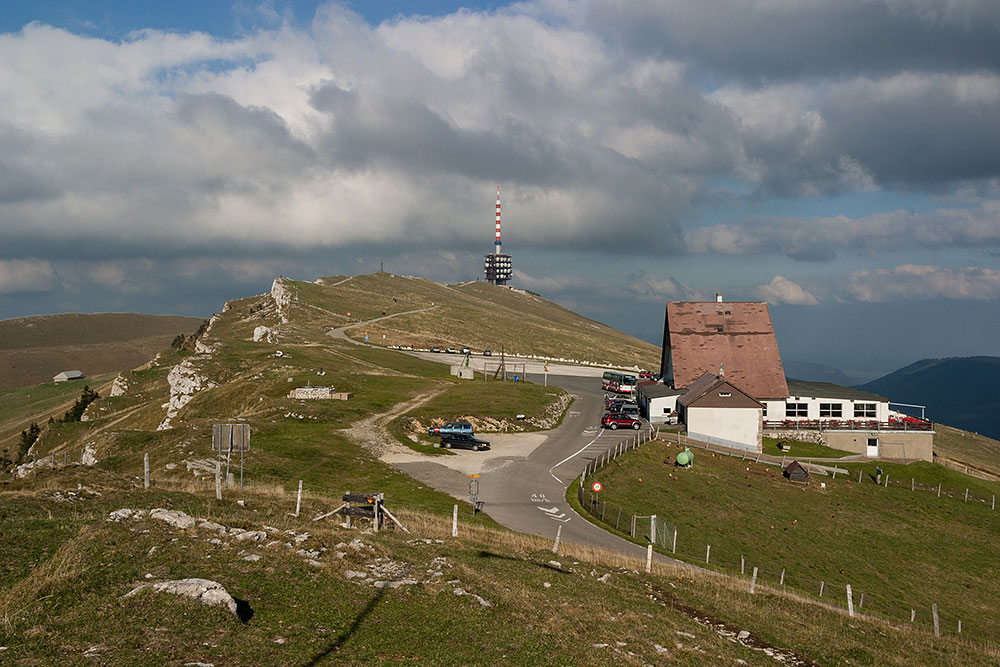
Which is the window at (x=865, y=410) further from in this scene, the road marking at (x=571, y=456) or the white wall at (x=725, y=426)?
the road marking at (x=571, y=456)

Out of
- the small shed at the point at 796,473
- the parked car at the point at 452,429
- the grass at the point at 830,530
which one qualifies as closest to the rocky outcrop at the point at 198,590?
the grass at the point at 830,530

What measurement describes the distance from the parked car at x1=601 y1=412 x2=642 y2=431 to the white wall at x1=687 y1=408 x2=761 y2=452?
515 cm

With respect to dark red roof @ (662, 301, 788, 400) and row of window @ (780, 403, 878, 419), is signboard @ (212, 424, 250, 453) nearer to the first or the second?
dark red roof @ (662, 301, 788, 400)

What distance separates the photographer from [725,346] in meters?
86.8

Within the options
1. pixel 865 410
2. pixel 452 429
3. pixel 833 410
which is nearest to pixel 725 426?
pixel 833 410

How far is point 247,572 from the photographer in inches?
651

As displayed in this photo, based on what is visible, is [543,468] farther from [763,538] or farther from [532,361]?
[532,361]

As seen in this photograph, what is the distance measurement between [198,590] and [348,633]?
10.4 feet

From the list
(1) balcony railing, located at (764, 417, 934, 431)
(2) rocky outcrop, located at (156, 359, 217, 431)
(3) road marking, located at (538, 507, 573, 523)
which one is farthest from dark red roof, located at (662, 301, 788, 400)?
(2) rocky outcrop, located at (156, 359, 217, 431)

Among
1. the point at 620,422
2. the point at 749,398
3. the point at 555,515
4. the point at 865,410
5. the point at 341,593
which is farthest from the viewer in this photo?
the point at 865,410

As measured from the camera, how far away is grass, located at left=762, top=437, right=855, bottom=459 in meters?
69.9

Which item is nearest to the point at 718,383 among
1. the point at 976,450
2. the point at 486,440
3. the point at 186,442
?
the point at 486,440

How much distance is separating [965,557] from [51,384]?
A: 209m

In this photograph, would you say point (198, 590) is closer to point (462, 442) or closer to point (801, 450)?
point (462, 442)
